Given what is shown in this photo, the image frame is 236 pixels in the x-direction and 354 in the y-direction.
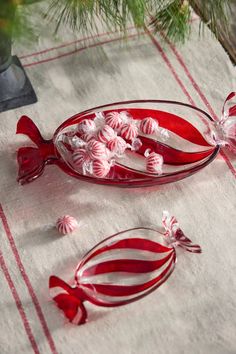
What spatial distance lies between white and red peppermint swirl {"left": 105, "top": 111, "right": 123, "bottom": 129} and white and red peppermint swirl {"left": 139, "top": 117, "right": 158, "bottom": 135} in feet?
0.08

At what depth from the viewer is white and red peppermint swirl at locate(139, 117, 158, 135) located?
743 mm

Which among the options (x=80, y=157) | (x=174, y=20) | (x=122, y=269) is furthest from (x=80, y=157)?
(x=174, y=20)

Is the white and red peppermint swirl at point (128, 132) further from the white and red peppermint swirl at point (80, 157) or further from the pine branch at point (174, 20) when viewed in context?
the pine branch at point (174, 20)

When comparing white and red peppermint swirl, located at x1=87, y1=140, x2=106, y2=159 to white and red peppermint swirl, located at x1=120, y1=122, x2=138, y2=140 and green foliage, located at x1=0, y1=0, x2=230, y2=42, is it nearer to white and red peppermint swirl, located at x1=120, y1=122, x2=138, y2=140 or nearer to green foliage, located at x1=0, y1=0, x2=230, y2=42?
white and red peppermint swirl, located at x1=120, y1=122, x2=138, y2=140

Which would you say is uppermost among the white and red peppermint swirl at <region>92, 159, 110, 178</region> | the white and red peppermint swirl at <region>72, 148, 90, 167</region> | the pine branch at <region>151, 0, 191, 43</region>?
the pine branch at <region>151, 0, 191, 43</region>

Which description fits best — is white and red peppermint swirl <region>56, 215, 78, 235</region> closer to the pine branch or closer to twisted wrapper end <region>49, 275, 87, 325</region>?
twisted wrapper end <region>49, 275, 87, 325</region>

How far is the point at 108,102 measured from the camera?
80cm

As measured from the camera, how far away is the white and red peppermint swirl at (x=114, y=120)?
734mm

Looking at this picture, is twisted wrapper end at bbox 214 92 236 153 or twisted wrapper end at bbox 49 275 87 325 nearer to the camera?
twisted wrapper end at bbox 49 275 87 325

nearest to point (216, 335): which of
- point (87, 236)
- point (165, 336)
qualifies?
point (165, 336)

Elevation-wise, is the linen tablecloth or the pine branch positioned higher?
the pine branch

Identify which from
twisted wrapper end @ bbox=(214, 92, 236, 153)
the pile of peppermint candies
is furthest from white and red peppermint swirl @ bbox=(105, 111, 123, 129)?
twisted wrapper end @ bbox=(214, 92, 236, 153)

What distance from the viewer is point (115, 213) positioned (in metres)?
0.71

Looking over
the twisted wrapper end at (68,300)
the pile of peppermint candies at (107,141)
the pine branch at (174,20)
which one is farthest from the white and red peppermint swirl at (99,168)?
the pine branch at (174,20)
